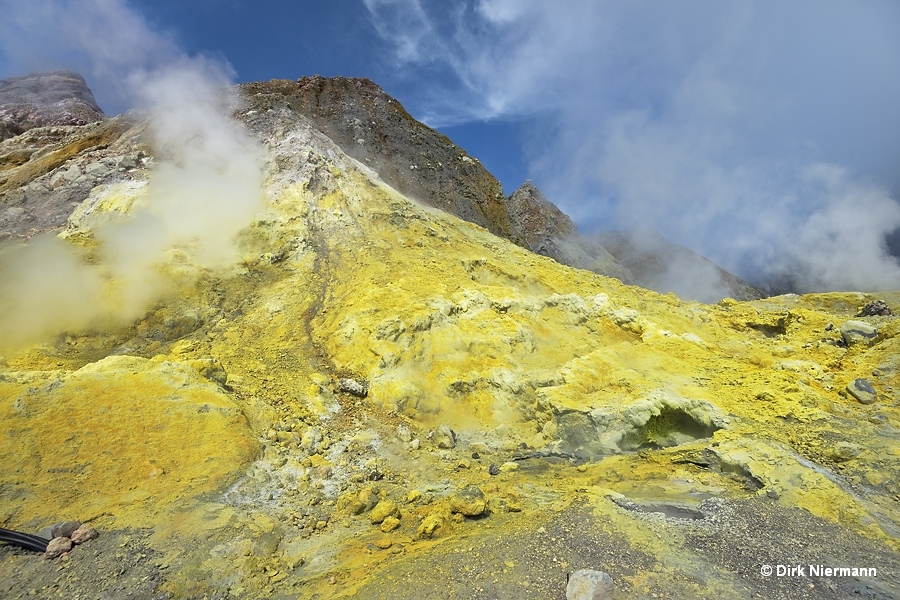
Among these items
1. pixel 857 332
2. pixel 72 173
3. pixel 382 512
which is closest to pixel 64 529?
pixel 382 512

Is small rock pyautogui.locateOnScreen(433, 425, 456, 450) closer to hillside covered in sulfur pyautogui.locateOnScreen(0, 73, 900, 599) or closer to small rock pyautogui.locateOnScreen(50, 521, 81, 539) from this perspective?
hillside covered in sulfur pyautogui.locateOnScreen(0, 73, 900, 599)

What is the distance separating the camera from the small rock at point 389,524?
22.1 feet

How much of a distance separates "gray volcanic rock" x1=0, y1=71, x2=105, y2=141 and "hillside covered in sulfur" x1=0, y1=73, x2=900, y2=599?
70.1 feet

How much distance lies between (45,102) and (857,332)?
56.0 m

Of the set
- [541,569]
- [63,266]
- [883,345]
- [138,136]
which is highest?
[138,136]

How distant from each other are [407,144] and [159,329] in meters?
20.4

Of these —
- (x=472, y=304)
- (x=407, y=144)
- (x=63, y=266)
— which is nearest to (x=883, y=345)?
(x=472, y=304)

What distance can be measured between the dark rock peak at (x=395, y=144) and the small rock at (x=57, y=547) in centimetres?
2100

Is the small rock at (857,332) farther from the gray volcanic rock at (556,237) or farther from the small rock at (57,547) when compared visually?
the gray volcanic rock at (556,237)

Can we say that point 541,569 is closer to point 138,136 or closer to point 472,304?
point 472,304

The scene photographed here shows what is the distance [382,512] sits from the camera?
7.03 metres

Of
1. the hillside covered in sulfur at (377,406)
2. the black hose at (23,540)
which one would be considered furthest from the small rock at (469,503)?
the black hose at (23,540)

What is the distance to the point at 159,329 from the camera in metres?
12.6

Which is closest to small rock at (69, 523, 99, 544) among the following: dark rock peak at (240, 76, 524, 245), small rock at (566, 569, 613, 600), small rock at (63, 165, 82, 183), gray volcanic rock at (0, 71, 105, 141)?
small rock at (566, 569, 613, 600)
